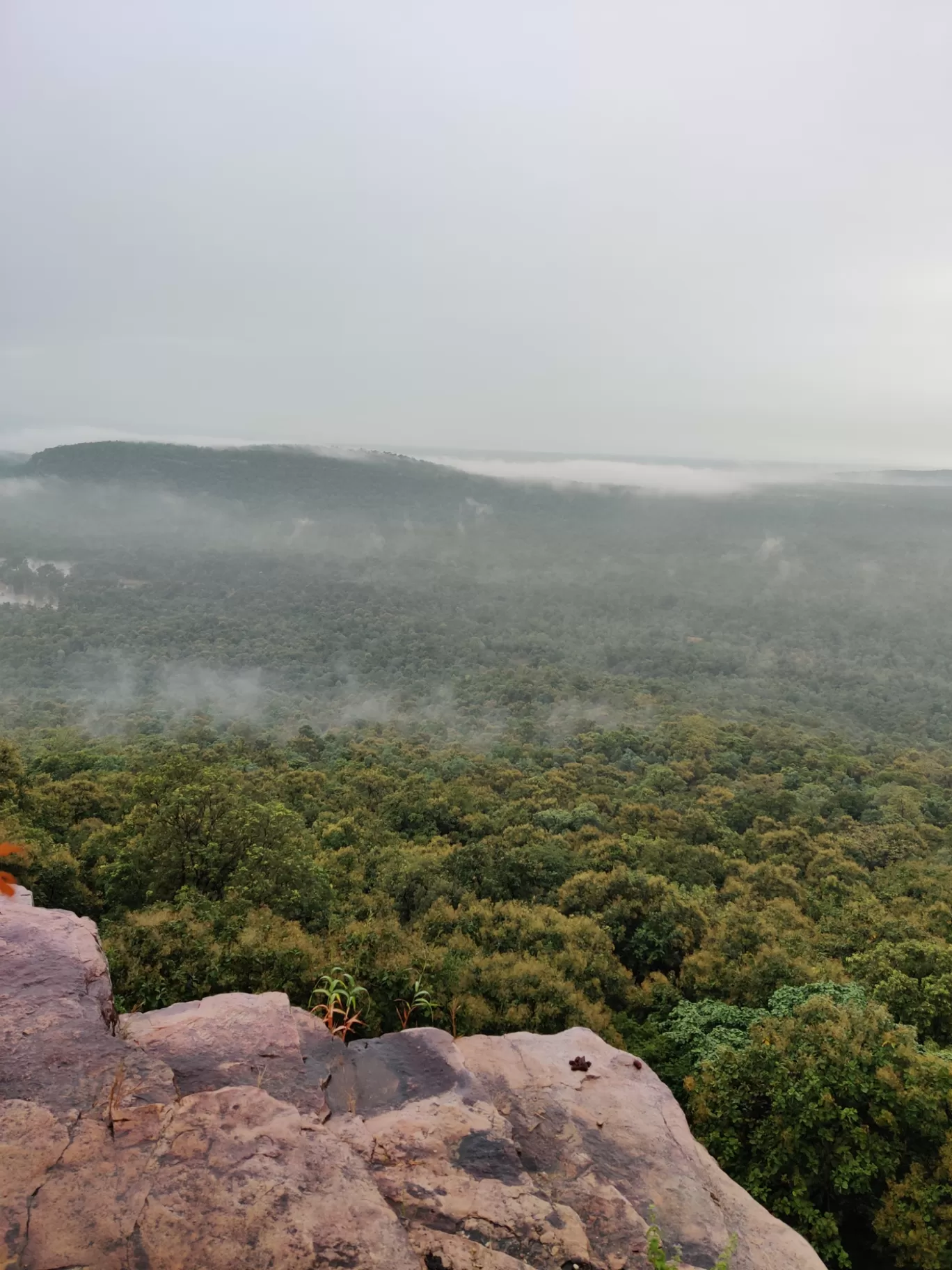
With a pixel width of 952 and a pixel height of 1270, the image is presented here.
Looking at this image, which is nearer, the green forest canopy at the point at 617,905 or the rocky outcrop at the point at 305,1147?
the rocky outcrop at the point at 305,1147

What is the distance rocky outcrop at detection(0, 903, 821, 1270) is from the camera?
262 inches

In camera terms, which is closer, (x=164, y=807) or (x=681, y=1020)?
(x=681, y=1020)

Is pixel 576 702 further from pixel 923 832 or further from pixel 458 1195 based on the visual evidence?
pixel 458 1195

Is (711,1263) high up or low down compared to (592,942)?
up

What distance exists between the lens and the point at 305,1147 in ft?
25.7

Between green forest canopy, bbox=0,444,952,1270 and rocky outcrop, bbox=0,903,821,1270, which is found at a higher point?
rocky outcrop, bbox=0,903,821,1270

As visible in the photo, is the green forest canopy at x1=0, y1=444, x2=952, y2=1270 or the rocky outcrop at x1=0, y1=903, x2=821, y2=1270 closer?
the rocky outcrop at x1=0, y1=903, x2=821, y2=1270

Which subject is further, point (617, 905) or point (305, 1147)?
point (617, 905)

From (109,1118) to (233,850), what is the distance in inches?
571

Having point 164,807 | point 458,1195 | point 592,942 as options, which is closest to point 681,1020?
point 592,942

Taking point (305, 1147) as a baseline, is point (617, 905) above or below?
below

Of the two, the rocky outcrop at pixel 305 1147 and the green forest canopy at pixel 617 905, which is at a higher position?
the rocky outcrop at pixel 305 1147

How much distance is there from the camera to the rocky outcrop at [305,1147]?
6.65 meters

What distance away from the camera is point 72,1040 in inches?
335
